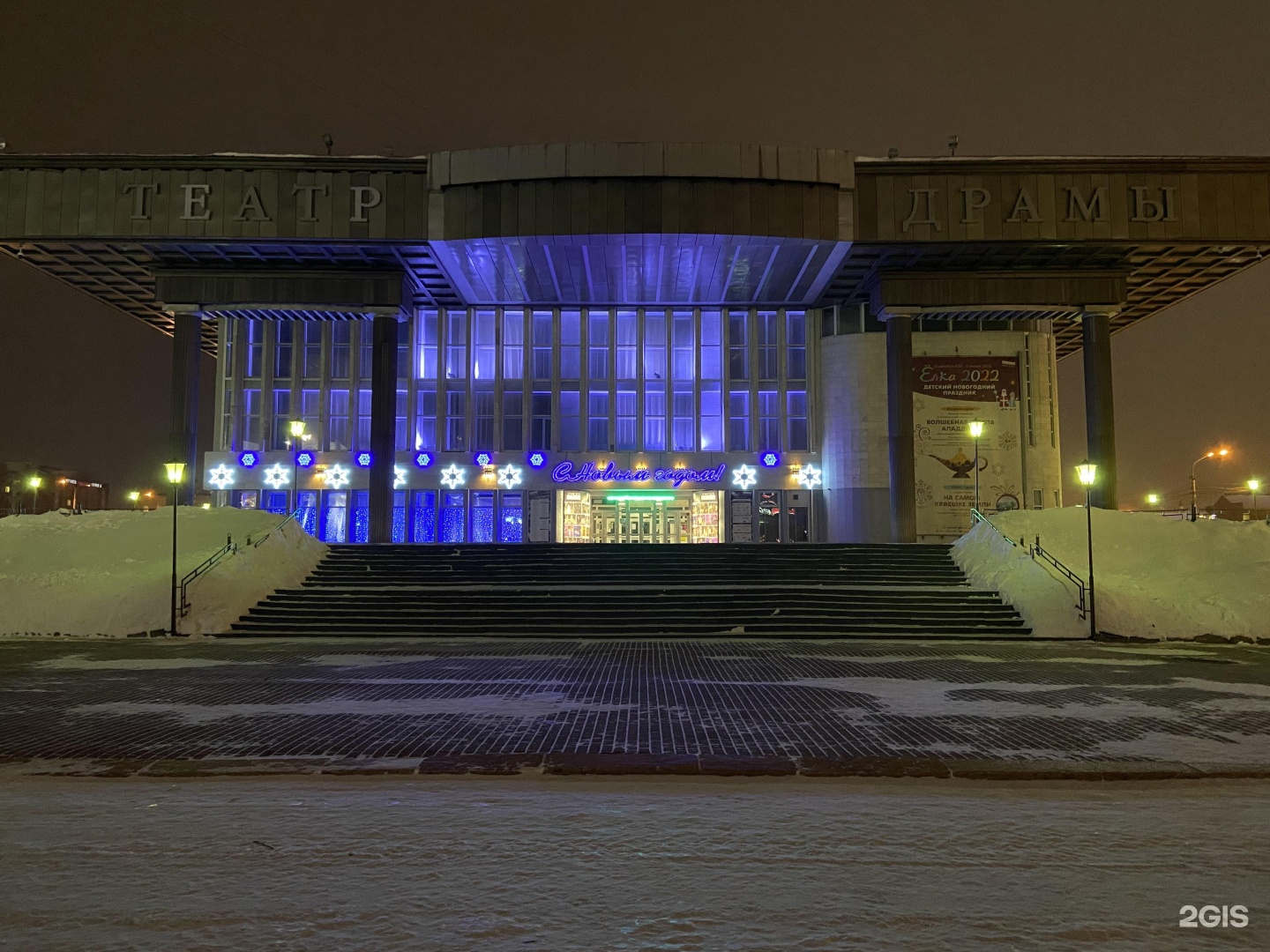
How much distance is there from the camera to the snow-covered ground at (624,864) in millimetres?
4555

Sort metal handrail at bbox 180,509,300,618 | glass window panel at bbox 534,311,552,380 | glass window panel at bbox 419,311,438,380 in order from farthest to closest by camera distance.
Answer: glass window panel at bbox 534,311,552,380 → glass window panel at bbox 419,311,438,380 → metal handrail at bbox 180,509,300,618

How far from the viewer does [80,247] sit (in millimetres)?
34344

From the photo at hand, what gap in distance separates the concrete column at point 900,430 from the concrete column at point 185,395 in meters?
28.4

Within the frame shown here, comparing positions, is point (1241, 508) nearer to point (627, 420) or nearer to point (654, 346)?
point (654, 346)

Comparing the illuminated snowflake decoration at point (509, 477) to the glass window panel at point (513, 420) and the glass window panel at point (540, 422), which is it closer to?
the glass window panel at point (513, 420)

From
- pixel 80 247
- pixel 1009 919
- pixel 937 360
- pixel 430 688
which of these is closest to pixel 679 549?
pixel 430 688

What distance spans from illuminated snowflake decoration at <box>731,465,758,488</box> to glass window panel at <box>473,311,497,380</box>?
12864 mm

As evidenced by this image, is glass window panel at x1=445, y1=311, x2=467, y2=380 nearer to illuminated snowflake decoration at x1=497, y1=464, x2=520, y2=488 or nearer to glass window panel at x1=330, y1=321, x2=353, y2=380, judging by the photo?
glass window panel at x1=330, y1=321, x2=353, y2=380

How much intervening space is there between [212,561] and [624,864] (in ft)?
73.2

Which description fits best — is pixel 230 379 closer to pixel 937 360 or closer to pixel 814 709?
pixel 937 360

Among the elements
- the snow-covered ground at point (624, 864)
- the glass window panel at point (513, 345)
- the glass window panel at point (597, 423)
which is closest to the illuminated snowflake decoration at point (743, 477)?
the glass window panel at point (597, 423)

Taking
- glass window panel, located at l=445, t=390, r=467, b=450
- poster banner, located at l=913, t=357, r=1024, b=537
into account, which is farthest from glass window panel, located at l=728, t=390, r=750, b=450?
glass window panel, located at l=445, t=390, r=467, b=450

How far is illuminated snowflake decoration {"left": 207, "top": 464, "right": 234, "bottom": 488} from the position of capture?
41.8 metres

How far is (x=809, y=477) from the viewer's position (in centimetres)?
4184
